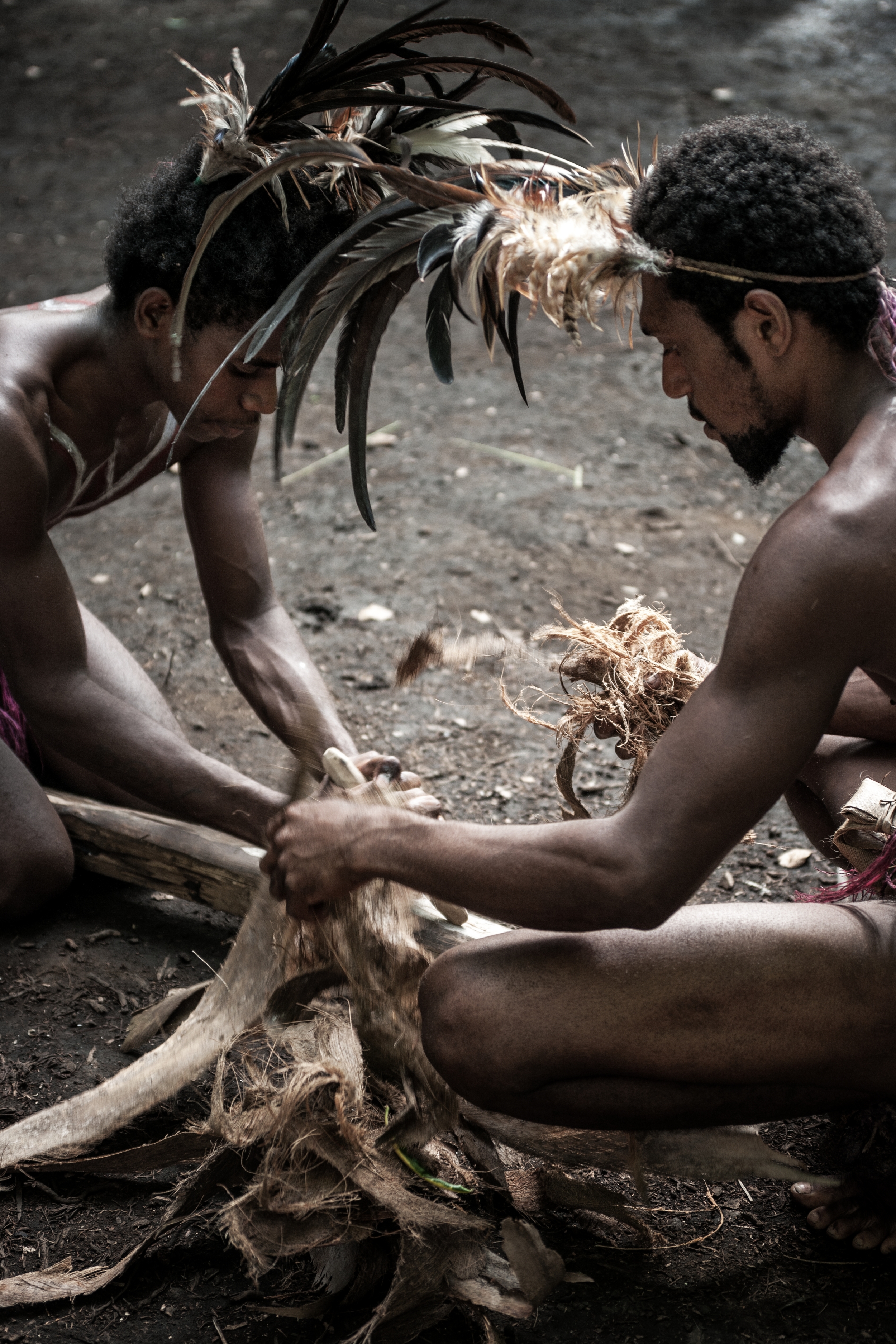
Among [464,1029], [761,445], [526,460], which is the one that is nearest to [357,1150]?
[464,1029]

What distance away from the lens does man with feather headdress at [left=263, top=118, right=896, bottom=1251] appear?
1.63 metres

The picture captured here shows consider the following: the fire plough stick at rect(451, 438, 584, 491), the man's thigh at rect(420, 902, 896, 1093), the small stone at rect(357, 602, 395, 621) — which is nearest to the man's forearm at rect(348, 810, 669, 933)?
the man's thigh at rect(420, 902, 896, 1093)

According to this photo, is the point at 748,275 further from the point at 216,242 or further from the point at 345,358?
the point at 216,242

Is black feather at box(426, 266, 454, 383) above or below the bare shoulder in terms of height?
above

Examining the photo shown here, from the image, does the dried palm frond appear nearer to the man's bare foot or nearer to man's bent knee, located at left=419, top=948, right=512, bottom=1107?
man's bent knee, located at left=419, top=948, right=512, bottom=1107

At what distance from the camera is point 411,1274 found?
1866 millimetres

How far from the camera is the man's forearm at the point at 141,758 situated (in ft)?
8.09

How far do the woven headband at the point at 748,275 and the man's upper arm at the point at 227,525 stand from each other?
1.28m

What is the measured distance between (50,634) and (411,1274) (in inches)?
53.1

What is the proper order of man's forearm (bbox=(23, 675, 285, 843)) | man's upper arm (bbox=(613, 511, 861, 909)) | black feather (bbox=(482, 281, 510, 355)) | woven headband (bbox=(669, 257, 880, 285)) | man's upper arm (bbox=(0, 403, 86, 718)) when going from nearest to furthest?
1. man's upper arm (bbox=(613, 511, 861, 909))
2. woven headband (bbox=(669, 257, 880, 285))
3. black feather (bbox=(482, 281, 510, 355))
4. man's upper arm (bbox=(0, 403, 86, 718))
5. man's forearm (bbox=(23, 675, 285, 843))

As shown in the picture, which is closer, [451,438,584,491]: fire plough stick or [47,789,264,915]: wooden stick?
[47,789,264,915]: wooden stick

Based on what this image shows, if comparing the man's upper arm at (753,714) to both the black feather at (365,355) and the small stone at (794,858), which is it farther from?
the small stone at (794,858)

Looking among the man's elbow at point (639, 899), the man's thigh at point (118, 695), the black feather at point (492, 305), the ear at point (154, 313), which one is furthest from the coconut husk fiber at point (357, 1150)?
the ear at point (154, 313)

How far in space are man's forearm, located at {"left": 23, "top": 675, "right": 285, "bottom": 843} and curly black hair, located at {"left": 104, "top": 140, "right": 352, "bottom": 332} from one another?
777 mm
